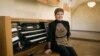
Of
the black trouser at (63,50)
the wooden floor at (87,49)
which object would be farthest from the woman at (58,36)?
the wooden floor at (87,49)

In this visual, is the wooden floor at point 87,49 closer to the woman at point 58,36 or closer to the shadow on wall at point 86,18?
the woman at point 58,36

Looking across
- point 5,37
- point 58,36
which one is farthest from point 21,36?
point 58,36

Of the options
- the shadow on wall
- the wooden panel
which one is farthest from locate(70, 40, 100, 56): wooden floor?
the shadow on wall

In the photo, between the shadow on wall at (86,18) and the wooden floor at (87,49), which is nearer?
the wooden floor at (87,49)

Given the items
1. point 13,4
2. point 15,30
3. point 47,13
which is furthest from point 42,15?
point 15,30

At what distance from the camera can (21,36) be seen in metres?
1.99

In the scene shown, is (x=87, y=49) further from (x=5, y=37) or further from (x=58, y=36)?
(x=5, y=37)

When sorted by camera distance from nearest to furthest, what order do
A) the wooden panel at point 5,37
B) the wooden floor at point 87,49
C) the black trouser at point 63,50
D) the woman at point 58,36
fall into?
1. the wooden panel at point 5,37
2. the black trouser at point 63,50
3. the woman at point 58,36
4. the wooden floor at point 87,49

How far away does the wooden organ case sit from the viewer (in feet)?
4.93

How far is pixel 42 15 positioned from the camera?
10.3 ft

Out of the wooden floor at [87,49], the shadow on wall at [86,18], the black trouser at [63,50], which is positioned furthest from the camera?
the shadow on wall at [86,18]

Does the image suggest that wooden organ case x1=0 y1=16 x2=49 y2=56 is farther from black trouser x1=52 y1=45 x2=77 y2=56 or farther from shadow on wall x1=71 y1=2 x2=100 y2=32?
shadow on wall x1=71 y1=2 x2=100 y2=32

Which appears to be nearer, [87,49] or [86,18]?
[87,49]

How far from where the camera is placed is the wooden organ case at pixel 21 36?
1.50 metres
